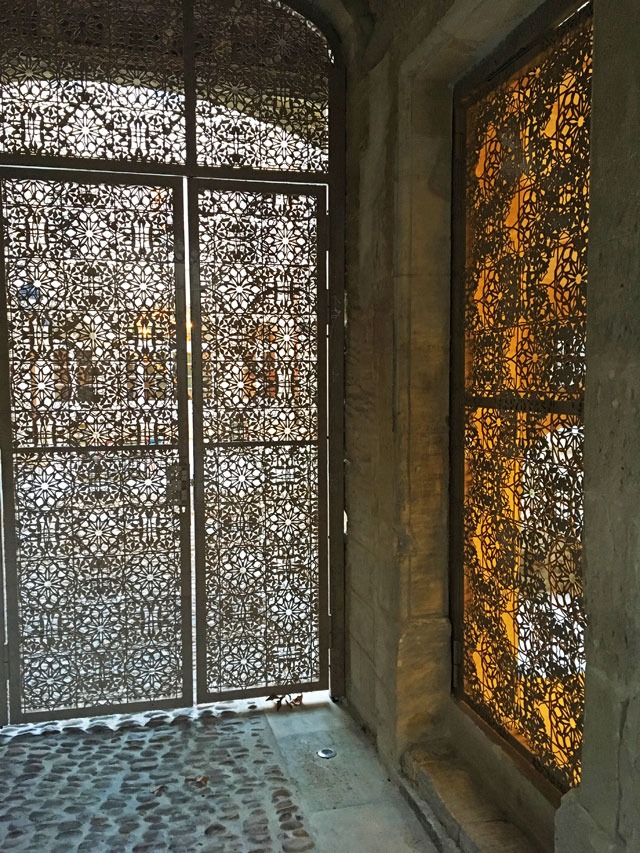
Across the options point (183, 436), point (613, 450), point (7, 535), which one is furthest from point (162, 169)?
point (613, 450)

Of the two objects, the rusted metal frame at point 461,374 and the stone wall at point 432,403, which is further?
the rusted metal frame at point 461,374

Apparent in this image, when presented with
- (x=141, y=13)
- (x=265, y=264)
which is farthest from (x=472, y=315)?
(x=141, y=13)

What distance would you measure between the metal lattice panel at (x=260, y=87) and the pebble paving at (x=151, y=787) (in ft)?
8.56

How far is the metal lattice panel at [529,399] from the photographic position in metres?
Result: 2.03

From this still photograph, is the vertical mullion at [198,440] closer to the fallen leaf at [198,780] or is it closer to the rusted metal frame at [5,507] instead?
the fallen leaf at [198,780]

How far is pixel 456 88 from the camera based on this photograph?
2.63m

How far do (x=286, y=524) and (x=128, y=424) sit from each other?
2.90 feet

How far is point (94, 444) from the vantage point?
3135mm

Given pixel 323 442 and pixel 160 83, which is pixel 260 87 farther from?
pixel 323 442

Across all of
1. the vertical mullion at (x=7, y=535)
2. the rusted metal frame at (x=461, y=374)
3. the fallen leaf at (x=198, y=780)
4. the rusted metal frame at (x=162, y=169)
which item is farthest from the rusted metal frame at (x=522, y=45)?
the fallen leaf at (x=198, y=780)

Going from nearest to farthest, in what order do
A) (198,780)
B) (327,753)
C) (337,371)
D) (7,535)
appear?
(198,780) → (327,753) → (7,535) → (337,371)

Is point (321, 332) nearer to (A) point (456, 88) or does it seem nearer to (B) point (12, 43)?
(A) point (456, 88)

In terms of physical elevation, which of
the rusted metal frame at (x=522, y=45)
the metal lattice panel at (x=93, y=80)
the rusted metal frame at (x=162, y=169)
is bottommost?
the rusted metal frame at (x=162, y=169)

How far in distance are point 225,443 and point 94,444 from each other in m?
0.59
